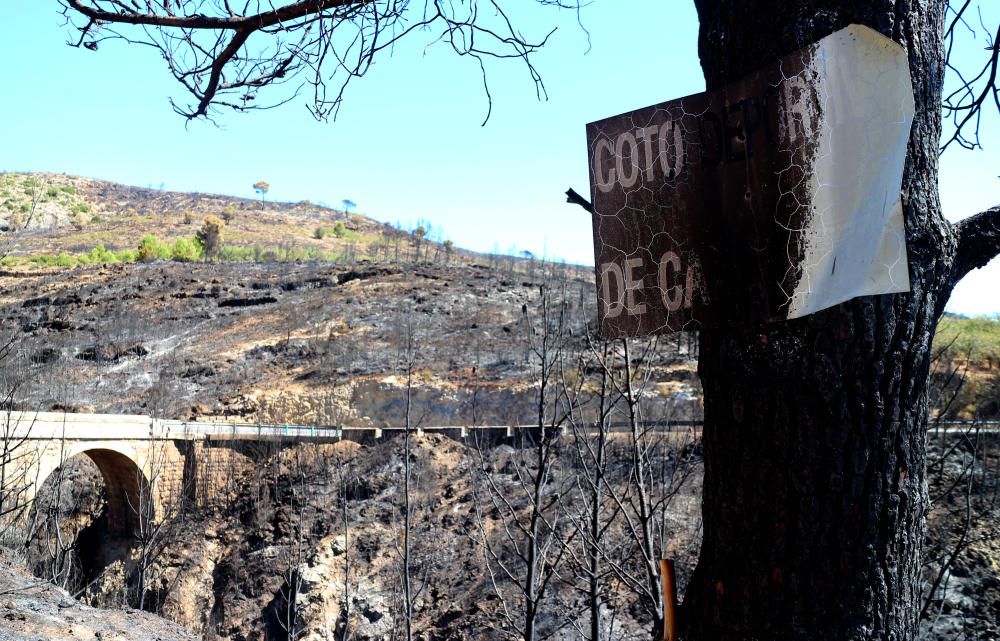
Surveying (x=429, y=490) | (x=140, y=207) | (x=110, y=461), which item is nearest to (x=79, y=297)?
(x=110, y=461)

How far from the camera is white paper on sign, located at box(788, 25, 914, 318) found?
1.31 meters

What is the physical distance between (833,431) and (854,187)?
411 millimetres

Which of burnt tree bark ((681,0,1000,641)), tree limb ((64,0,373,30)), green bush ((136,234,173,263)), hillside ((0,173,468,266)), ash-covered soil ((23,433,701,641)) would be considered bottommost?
ash-covered soil ((23,433,701,641))

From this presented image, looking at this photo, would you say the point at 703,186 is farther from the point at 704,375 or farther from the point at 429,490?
the point at 429,490

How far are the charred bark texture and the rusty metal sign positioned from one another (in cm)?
5

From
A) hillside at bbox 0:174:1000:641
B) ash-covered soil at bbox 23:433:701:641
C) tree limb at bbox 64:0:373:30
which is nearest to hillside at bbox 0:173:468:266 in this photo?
hillside at bbox 0:174:1000:641

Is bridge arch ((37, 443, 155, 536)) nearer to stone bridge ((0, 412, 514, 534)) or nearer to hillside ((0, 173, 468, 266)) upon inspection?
stone bridge ((0, 412, 514, 534))

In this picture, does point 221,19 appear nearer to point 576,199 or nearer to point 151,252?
point 576,199

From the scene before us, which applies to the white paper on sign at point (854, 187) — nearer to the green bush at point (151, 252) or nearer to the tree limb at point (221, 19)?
the tree limb at point (221, 19)

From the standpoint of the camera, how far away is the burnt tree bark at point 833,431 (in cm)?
129

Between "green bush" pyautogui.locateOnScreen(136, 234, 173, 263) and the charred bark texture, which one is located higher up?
"green bush" pyautogui.locateOnScreen(136, 234, 173, 263)

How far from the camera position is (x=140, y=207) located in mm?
82500

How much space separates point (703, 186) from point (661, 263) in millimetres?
157

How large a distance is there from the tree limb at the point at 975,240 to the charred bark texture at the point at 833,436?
0.23 ft
